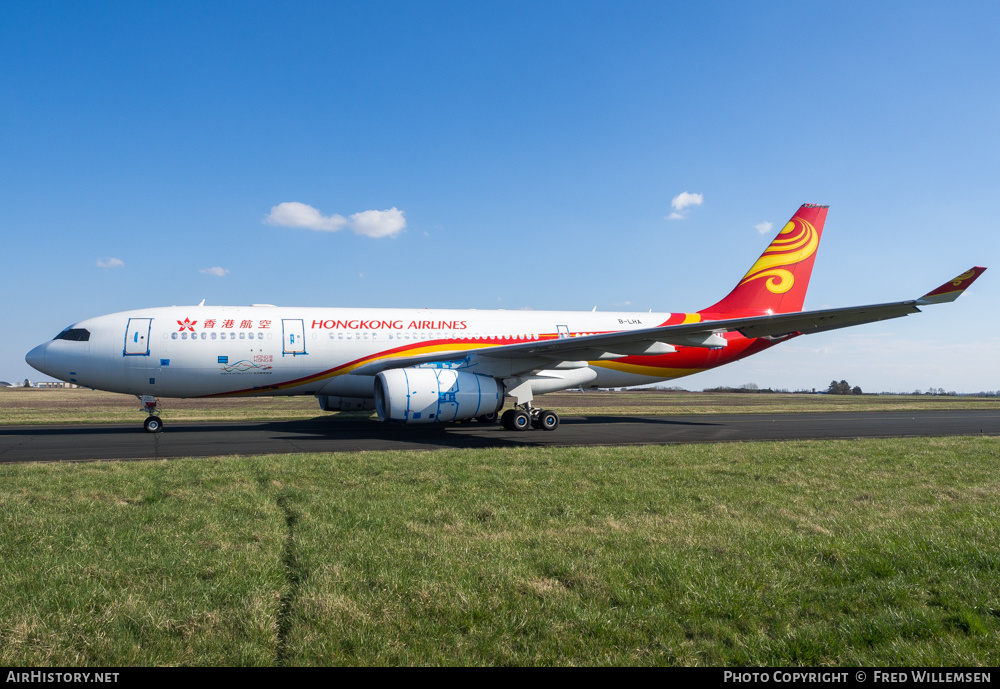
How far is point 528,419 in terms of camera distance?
19219 millimetres

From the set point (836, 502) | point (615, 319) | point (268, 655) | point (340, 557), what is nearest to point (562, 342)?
point (615, 319)

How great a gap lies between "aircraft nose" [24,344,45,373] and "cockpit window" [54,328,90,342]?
0.55m

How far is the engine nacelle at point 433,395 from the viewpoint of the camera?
15422 mm

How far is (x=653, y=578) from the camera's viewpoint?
4.59 m

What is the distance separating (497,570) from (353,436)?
12571 millimetres

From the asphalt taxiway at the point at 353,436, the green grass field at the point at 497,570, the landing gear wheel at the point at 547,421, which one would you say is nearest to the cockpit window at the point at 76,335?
the asphalt taxiway at the point at 353,436

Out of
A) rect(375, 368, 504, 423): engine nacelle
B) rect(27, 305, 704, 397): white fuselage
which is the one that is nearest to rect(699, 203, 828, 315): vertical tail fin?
rect(27, 305, 704, 397): white fuselage

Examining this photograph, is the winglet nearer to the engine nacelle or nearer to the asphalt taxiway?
the asphalt taxiway

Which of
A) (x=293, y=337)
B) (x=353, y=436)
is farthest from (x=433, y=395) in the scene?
(x=293, y=337)

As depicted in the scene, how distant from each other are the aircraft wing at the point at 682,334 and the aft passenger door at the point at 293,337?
3174 millimetres

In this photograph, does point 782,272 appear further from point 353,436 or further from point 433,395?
point 353,436

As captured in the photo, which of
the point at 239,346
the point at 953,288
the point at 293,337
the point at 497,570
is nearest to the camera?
the point at 497,570

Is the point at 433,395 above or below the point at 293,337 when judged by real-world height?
below

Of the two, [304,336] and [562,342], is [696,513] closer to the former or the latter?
[562,342]
